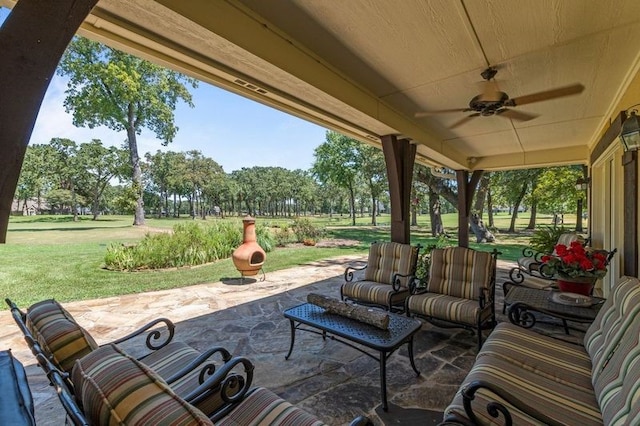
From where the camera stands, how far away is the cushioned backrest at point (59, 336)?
1.27 metres

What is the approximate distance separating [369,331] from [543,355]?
117cm

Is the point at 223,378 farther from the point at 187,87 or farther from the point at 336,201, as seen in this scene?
the point at 336,201

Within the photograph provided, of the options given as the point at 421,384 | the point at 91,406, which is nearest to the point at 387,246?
the point at 421,384

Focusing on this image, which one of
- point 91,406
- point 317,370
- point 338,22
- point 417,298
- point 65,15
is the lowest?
point 317,370

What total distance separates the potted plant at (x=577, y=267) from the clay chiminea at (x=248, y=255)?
458cm

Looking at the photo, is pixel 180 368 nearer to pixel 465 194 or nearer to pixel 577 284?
pixel 577 284

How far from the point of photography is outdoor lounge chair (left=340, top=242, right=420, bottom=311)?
3.68 m

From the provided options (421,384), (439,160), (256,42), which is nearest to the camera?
(256,42)

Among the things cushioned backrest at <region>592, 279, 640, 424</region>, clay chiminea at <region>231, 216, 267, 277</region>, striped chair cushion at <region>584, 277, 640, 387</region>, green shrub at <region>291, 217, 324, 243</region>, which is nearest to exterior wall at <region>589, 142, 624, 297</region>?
striped chair cushion at <region>584, 277, 640, 387</region>

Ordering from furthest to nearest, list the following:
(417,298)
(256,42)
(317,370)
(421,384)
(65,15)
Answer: (417,298) < (317,370) < (421,384) < (256,42) < (65,15)

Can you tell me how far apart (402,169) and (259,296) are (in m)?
3.09

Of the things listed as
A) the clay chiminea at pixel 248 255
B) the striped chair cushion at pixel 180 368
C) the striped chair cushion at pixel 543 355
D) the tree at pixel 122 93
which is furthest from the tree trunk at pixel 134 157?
the striped chair cushion at pixel 543 355

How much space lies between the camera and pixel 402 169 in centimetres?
464

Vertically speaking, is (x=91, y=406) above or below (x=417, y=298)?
above
